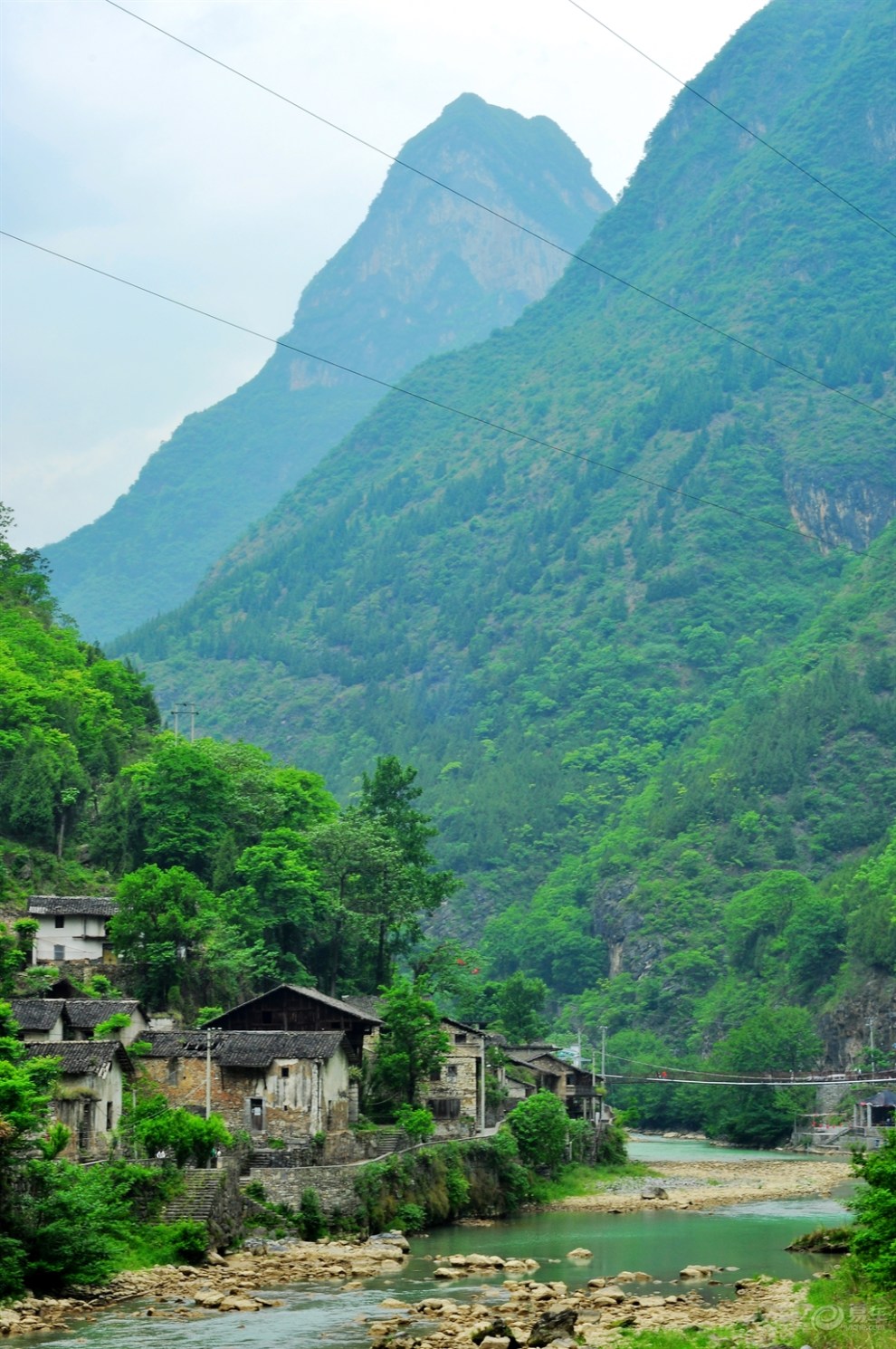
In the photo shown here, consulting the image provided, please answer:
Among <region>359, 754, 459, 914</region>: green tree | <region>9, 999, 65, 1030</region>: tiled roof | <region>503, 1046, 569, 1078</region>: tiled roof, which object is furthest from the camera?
<region>503, 1046, 569, 1078</region>: tiled roof

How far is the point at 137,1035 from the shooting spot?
74.1 m

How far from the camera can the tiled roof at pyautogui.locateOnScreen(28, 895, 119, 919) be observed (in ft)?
281

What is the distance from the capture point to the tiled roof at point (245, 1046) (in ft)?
236

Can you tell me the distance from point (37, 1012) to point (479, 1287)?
20.6 metres

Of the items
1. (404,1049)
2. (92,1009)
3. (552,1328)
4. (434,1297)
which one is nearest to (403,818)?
(404,1049)

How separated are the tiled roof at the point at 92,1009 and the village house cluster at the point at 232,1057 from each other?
6cm

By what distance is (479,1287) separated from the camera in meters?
56.8

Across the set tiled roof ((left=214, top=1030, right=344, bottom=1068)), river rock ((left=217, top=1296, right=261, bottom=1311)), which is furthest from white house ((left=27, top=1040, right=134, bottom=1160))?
river rock ((left=217, top=1296, right=261, bottom=1311))

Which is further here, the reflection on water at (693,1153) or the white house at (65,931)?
the reflection on water at (693,1153)

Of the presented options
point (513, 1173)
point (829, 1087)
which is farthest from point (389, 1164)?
point (829, 1087)

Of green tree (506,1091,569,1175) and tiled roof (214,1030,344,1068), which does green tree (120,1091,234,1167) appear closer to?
tiled roof (214,1030,344,1068)

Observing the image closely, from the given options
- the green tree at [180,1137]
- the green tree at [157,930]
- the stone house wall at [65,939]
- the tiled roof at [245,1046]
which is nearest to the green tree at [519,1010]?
the green tree at [157,930]

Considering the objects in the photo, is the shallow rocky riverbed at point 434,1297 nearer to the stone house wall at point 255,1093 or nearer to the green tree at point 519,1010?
the stone house wall at point 255,1093

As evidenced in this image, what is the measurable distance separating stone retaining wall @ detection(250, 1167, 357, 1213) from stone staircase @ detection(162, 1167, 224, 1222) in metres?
3.62
